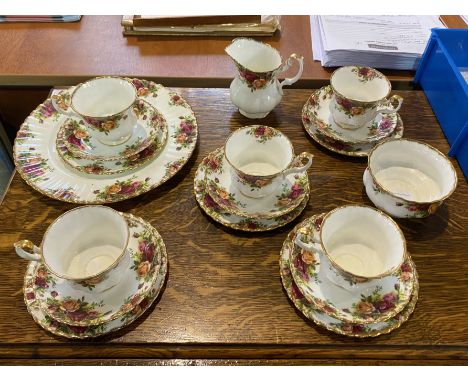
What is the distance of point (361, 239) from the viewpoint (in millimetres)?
750

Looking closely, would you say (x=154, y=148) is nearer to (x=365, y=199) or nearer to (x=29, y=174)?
(x=29, y=174)

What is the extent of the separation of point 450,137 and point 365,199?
0.29 metres

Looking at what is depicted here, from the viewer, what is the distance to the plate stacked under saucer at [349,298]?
0.67 m

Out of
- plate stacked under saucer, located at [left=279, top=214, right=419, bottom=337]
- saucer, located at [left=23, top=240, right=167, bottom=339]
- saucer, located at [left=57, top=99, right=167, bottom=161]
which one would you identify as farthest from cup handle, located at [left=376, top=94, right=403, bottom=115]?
saucer, located at [left=23, top=240, right=167, bottom=339]

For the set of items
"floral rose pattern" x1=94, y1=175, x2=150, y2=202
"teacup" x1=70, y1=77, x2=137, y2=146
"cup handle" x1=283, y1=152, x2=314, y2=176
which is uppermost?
"cup handle" x1=283, y1=152, x2=314, y2=176

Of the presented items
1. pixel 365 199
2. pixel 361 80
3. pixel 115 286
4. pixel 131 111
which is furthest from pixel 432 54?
pixel 115 286

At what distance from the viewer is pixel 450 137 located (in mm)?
974

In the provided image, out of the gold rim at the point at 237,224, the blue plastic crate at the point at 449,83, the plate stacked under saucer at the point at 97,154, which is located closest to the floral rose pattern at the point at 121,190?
the plate stacked under saucer at the point at 97,154

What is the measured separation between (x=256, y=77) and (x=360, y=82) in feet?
0.87

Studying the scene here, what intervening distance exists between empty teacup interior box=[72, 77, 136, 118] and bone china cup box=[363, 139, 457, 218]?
0.54 m

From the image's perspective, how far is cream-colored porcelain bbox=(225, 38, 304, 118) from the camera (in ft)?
3.05

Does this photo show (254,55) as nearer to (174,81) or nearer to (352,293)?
(174,81)

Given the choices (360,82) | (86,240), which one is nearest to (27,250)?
(86,240)

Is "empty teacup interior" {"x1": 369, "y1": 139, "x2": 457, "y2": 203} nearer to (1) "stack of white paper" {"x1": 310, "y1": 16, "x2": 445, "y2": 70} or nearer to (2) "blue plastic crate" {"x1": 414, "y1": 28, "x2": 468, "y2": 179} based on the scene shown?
(2) "blue plastic crate" {"x1": 414, "y1": 28, "x2": 468, "y2": 179}
